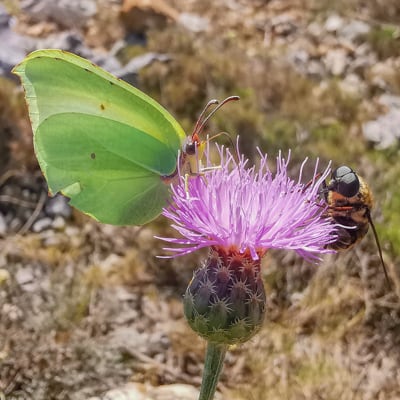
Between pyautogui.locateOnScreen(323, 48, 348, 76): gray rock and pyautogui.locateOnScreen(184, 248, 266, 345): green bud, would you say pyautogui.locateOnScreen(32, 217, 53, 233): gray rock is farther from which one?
pyautogui.locateOnScreen(323, 48, 348, 76): gray rock

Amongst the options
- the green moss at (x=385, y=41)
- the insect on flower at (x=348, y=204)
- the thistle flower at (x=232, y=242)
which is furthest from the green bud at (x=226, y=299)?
the green moss at (x=385, y=41)

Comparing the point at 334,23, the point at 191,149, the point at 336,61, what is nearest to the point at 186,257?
the point at 191,149

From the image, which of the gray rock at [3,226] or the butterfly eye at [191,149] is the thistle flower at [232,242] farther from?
the gray rock at [3,226]

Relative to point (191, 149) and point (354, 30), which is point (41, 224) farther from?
point (354, 30)

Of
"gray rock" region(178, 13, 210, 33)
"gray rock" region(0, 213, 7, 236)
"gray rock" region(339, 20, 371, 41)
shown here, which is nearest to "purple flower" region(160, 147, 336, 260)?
"gray rock" region(0, 213, 7, 236)

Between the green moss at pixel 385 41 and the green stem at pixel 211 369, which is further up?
the green stem at pixel 211 369

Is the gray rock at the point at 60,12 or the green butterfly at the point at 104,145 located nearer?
the green butterfly at the point at 104,145

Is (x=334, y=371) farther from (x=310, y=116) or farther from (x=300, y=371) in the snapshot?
(x=310, y=116)

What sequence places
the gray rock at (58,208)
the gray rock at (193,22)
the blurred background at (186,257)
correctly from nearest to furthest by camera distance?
the blurred background at (186,257), the gray rock at (58,208), the gray rock at (193,22)
